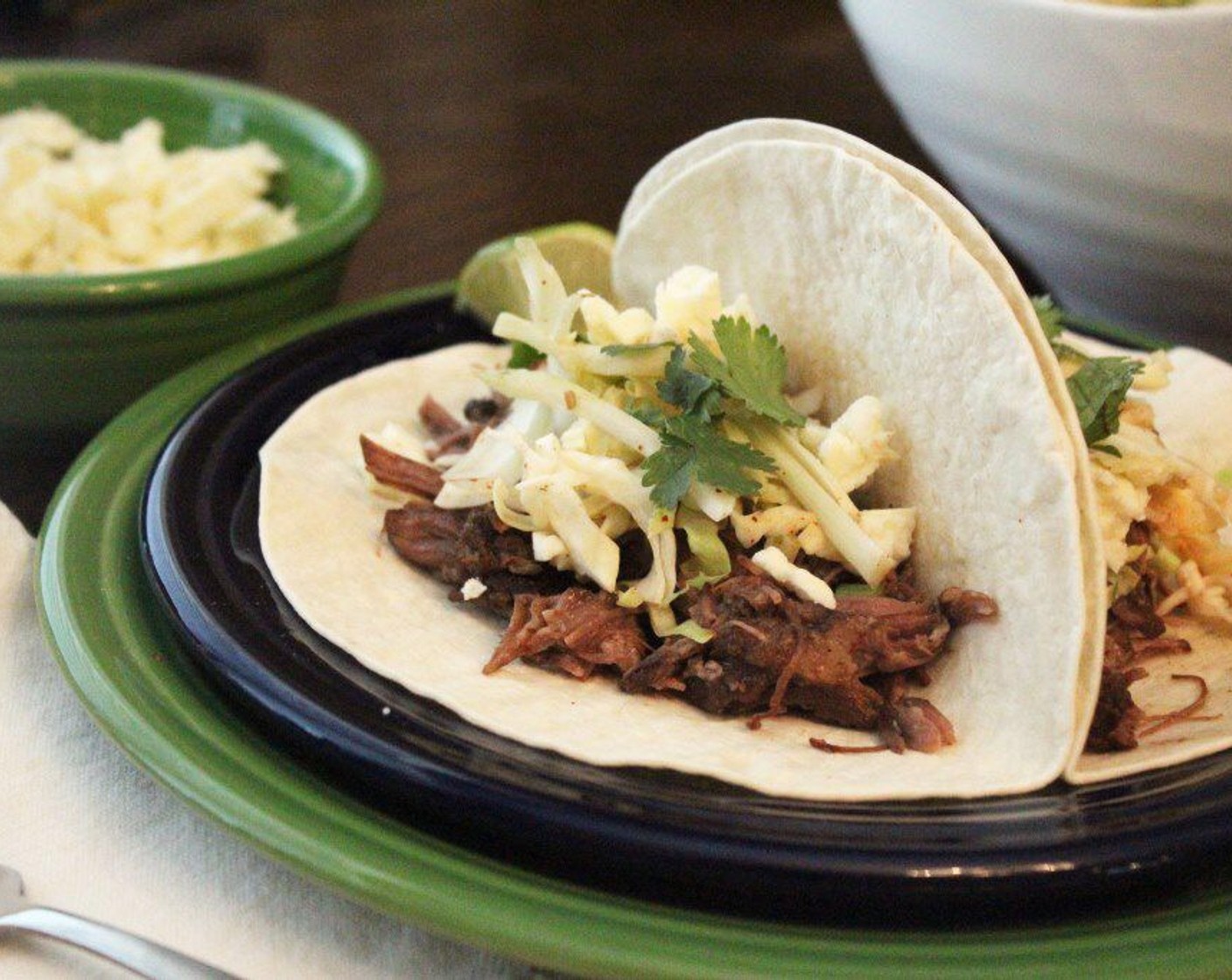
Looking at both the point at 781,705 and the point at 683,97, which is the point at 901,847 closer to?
the point at 781,705

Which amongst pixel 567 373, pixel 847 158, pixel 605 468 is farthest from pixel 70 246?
pixel 847 158

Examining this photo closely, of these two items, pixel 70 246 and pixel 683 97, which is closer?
pixel 70 246

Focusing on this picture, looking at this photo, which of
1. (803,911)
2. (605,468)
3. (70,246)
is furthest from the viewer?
(70,246)

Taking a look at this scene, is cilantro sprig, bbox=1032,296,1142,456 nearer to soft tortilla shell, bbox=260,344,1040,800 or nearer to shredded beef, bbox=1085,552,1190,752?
shredded beef, bbox=1085,552,1190,752

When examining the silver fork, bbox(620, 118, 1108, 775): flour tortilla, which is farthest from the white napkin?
bbox(620, 118, 1108, 775): flour tortilla

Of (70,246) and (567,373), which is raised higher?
(567,373)

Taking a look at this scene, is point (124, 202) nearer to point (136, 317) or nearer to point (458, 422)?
point (136, 317)

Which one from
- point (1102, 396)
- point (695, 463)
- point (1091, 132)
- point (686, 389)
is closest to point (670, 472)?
point (695, 463)
